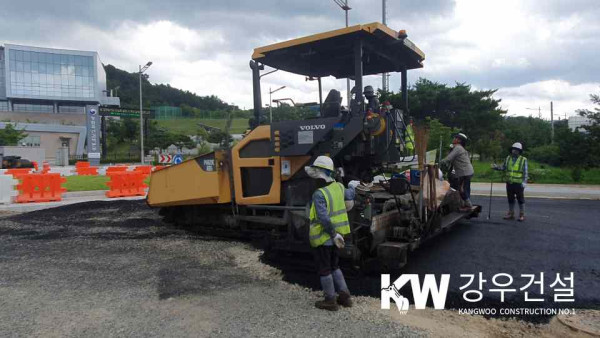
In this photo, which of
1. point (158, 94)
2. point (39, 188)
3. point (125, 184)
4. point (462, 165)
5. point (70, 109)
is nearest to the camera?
point (462, 165)

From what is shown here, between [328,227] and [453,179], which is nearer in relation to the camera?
[328,227]

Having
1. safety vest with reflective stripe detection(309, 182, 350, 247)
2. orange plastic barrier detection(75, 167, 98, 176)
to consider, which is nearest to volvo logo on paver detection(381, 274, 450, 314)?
safety vest with reflective stripe detection(309, 182, 350, 247)

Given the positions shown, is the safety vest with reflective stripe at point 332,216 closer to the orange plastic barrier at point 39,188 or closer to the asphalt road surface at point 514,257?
the asphalt road surface at point 514,257

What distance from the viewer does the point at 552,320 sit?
3662mm

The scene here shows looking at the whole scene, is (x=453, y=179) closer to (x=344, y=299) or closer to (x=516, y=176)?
(x=516, y=176)

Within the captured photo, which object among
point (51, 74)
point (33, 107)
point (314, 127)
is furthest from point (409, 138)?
point (33, 107)

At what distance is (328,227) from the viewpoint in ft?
12.6

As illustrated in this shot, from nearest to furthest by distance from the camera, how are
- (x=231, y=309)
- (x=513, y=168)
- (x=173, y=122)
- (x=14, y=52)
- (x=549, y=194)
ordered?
1. (x=231, y=309)
2. (x=513, y=168)
3. (x=549, y=194)
4. (x=14, y=52)
5. (x=173, y=122)

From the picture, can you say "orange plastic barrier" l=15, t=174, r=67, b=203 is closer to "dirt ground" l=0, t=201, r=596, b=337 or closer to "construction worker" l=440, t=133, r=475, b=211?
"dirt ground" l=0, t=201, r=596, b=337

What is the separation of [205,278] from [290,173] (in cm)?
170

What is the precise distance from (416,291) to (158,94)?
418 ft

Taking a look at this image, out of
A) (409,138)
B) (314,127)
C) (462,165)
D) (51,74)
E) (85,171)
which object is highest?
(51,74)

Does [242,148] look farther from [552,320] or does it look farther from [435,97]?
[435,97]

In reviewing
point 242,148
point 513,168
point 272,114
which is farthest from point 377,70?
point 513,168
